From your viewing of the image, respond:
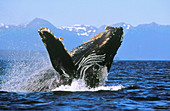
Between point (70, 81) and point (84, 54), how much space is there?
90 centimetres

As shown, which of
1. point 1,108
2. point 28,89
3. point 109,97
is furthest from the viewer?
point 28,89

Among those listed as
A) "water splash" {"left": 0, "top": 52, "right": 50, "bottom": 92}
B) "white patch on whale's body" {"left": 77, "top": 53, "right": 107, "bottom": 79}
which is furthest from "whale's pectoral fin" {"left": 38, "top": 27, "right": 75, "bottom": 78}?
"water splash" {"left": 0, "top": 52, "right": 50, "bottom": 92}

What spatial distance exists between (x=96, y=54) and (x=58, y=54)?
1.33 meters

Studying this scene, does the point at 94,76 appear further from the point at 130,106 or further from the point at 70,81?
the point at 130,106

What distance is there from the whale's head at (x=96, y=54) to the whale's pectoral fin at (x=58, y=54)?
0.32 m

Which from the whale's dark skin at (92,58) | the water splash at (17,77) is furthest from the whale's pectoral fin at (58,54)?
the water splash at (17,77)

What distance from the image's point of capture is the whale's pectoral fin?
297 inches

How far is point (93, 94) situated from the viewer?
8.80m

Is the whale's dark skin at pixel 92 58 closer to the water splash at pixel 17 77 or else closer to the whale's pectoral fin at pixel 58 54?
the whale's pectoral fin at pixel 58 54

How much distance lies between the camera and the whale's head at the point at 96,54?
8.69m

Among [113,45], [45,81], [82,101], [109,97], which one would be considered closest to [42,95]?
[45,81]

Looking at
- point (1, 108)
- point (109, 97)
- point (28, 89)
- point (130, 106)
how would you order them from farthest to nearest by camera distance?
point (28, 89), point (109, 97), point (130, 106), point (1, 108)

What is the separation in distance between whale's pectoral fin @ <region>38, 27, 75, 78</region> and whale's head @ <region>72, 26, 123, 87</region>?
0.32 meters

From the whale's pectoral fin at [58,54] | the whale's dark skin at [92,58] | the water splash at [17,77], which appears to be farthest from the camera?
the water splash at [17,77]
